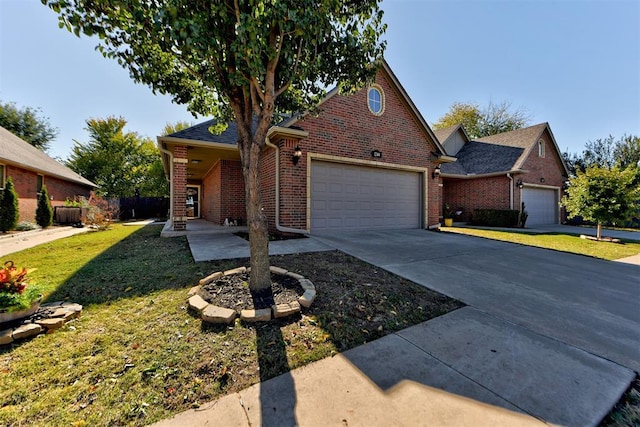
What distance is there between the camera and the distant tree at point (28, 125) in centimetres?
2384

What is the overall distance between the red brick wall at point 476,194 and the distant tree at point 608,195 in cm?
388

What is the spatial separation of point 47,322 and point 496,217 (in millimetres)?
17468

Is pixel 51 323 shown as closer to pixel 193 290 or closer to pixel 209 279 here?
pixel 193 290

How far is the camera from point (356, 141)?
8.72 metres

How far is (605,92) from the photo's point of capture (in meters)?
12.9

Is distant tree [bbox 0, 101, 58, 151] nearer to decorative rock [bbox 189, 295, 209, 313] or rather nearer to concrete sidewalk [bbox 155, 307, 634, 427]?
decorative rock [bbox 189, 295, 209, 313]

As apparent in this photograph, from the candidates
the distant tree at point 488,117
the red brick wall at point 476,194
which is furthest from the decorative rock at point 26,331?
the distant tree at point 488,117

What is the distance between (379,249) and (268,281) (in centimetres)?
365

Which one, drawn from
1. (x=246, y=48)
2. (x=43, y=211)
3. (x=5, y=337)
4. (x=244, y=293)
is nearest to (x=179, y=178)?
(x=244, y=293)

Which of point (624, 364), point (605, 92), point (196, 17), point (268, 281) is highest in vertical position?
point (605, 92)

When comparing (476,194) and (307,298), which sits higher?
(476,194)

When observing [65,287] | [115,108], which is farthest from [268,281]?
[115,108]

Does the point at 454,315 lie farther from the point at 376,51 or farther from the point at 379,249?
the point at 376,51

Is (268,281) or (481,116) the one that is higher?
(481,116)
